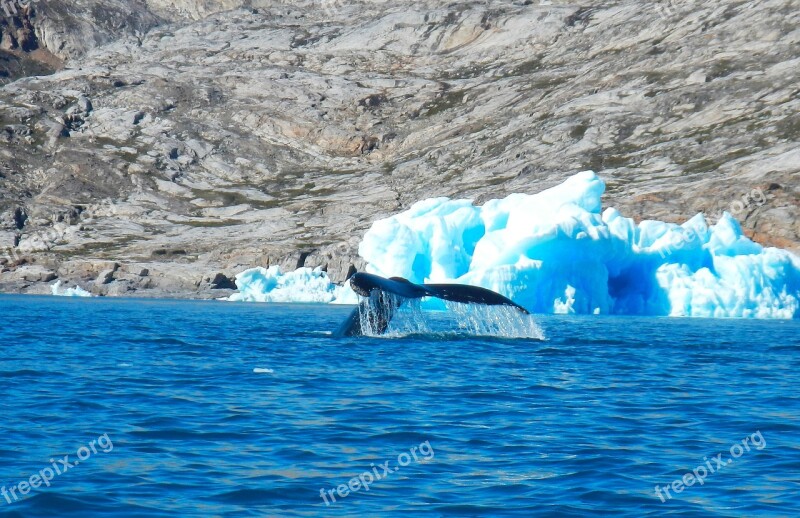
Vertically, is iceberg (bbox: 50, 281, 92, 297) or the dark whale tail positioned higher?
the dark whale tail

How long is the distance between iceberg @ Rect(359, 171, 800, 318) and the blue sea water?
32.2 m

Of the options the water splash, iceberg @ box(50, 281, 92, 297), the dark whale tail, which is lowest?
iceberg @ box(50, 281, 92, 297)

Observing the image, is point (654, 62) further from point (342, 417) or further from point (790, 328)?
point (342, 417)

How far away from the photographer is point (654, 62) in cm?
16588

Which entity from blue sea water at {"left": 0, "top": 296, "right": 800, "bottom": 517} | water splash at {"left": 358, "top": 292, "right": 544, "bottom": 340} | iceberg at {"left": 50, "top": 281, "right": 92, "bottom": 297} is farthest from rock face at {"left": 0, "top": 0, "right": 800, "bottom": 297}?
blue sea water at {"left": 0, "top": 296, "right": 800, "bottom": 517}

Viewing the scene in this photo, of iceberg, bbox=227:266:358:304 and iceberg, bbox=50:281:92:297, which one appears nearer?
iceberg, bbox=227:266:358:304

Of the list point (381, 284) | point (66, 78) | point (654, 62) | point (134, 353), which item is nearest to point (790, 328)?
point (381, 284)

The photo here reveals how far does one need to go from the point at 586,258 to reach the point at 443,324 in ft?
70.4

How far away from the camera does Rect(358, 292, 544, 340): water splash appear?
34.8 meters

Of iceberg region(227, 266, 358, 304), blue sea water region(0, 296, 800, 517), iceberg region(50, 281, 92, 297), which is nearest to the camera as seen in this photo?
blue sea water region(0, 296, 800, 517)

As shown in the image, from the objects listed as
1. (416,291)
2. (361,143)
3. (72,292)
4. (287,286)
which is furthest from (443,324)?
(361,143)

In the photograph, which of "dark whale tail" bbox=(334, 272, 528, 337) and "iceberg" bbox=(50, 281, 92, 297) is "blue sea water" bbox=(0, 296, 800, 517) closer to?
"dark whale tail" bbox=(334, 272, 528, 337)

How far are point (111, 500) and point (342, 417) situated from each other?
6821 mm

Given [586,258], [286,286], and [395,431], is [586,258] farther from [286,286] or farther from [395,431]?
[395,431]
